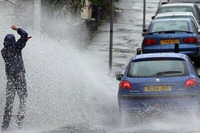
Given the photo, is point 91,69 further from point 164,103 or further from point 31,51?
point 164,103

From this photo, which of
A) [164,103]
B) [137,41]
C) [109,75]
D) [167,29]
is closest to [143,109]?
[164,103]

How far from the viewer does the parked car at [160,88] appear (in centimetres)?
1375

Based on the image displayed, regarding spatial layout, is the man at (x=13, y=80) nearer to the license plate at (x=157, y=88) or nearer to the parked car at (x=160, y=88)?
the parked car at (x=160, y=88)

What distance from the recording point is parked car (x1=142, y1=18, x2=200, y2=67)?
75.2 ft

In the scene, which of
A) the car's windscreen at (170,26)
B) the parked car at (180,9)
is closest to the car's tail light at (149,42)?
the car's windscreen at (170,26)

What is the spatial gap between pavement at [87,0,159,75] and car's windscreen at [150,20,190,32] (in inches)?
59.3

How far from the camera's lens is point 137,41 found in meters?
28.6

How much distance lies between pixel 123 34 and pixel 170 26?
669cm

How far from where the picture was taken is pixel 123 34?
30094mm

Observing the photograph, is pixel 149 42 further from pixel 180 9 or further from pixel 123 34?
pixel 180 9

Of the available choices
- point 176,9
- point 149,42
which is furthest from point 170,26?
point 176,9

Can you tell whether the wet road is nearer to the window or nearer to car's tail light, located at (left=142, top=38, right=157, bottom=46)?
car's tail light, located at (left=142, top=38, right=157, bottom=46)

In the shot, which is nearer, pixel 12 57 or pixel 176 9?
pixel 12 57

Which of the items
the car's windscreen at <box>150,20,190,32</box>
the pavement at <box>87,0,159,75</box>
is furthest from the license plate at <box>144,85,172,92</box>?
the car's windscreen at <box>150,20,190,32</box>
